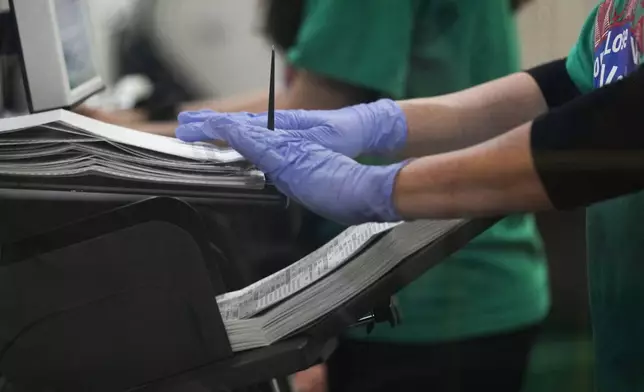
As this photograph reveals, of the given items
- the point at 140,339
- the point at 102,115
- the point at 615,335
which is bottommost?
the point at 615,335

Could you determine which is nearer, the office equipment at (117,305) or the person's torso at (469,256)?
the office equipment at (117,305)

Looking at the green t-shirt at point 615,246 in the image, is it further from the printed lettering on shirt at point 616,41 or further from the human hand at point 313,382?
the human hand at point 313,382

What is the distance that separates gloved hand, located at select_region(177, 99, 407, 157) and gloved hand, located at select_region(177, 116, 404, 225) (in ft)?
0.20

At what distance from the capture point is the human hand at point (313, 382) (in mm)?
678

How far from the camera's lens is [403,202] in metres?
0.52

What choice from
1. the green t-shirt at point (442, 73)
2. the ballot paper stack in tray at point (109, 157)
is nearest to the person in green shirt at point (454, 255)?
the green t-shirt at point (442, 73)

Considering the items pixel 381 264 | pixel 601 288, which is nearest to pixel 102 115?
pixel 381 264

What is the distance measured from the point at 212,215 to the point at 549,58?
1.36 feet

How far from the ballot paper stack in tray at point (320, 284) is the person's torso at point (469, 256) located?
0.08 metres

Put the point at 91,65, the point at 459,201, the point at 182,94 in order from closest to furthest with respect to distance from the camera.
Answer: the point at 459,201, the point at 182,94, the point at 91,65

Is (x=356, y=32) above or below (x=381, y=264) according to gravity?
above

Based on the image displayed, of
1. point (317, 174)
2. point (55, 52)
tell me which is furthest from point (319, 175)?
point (55, 52)

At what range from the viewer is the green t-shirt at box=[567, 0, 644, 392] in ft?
1.99

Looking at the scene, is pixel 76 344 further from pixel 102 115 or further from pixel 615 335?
pixel 615 335
